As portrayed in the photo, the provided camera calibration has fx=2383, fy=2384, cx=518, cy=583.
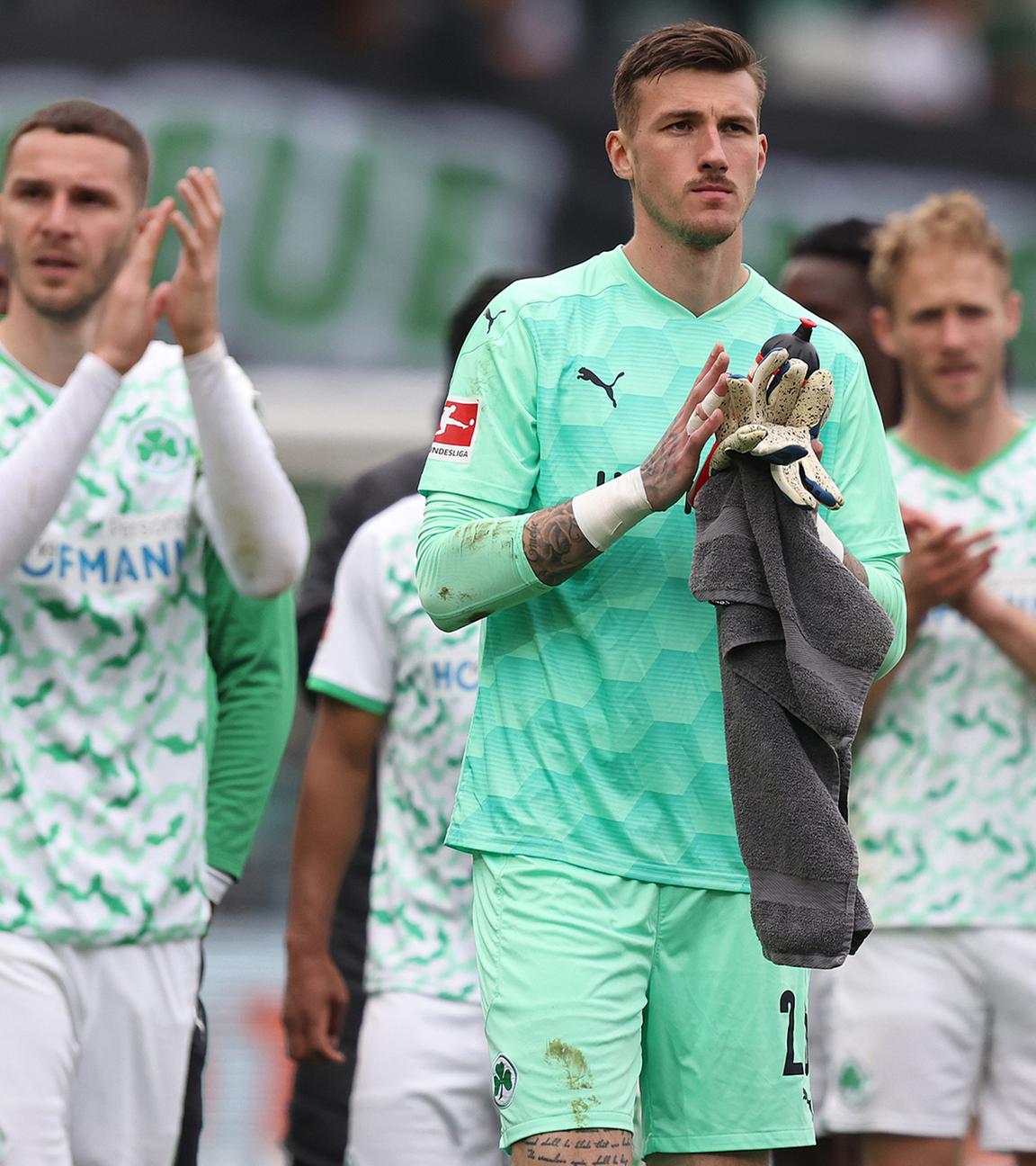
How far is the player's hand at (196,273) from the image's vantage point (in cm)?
505

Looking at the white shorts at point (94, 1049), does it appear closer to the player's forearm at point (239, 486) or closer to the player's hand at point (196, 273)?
the player's forearm at point (239, 486)

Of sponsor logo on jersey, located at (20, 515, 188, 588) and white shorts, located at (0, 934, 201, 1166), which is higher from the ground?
sponsor logo on jersey, located at (20, 515, 188, 588)

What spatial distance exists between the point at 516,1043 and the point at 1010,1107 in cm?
237

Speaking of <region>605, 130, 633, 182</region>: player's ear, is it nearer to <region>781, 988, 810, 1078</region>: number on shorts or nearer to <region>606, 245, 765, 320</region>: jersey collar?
<region>606, 245, 765, 320</region>: jersey collar

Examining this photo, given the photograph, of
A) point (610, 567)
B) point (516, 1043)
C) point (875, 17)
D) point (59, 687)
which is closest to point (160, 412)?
point (59, 687)

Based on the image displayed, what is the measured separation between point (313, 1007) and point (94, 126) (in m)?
2.10

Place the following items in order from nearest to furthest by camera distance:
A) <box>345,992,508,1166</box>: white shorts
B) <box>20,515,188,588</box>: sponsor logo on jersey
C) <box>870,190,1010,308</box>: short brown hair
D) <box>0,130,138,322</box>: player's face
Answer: <box>20,515,188,588</box>: sponsor logo on jersey, <box>0,130,138,322</box>: player's face, <box>345,992,508,1166</box>: white shorts, <box>870,190,1010,308</box>: short brown hair

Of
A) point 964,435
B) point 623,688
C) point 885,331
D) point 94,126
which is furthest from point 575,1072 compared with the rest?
point 885,331

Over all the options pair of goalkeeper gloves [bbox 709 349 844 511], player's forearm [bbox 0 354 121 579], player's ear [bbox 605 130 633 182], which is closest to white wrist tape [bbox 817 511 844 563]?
pair of goalkeeper gloves [bbox 709 349 844 511]

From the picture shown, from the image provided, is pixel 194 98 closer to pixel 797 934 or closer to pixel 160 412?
pixel 160 412

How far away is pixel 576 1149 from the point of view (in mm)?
3967

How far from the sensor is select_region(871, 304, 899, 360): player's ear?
6.45m

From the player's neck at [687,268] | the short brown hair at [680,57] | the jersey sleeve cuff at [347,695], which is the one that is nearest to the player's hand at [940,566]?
the jersey sleeve cuff at [347,695]

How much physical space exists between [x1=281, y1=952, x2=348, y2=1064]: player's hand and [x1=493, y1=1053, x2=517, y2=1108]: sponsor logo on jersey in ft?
5.07
